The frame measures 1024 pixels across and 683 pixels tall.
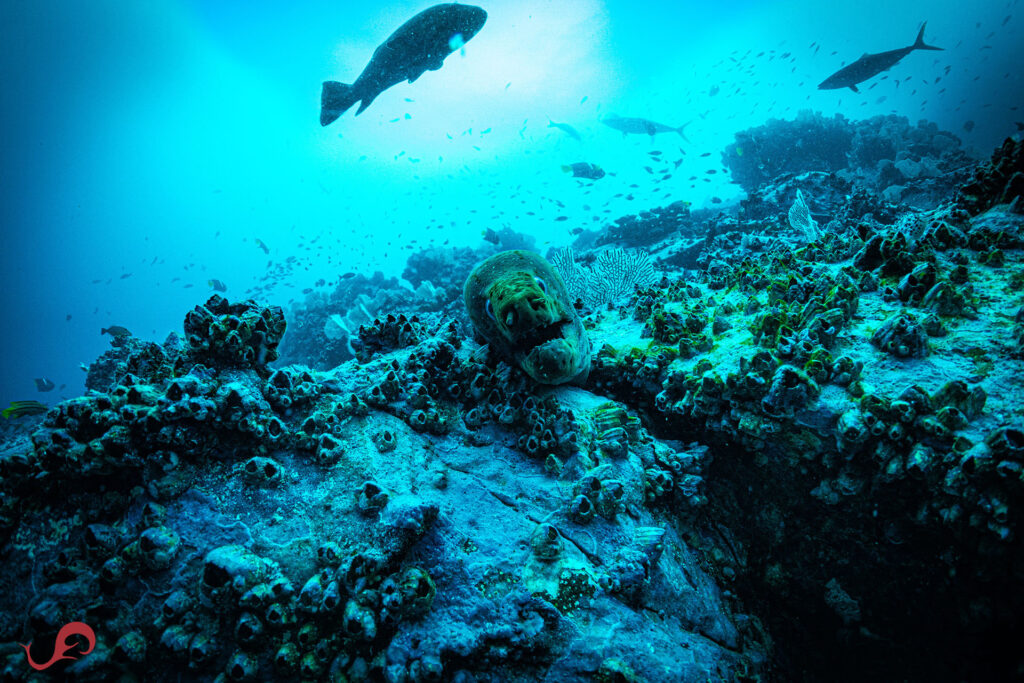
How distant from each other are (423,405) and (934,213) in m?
5.88

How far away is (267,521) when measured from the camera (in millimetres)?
1970

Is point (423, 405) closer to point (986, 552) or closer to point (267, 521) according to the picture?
point (267, 521)

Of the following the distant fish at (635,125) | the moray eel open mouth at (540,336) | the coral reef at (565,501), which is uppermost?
the distant fish at (635,125)

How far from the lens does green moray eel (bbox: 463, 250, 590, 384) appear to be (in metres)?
2.67

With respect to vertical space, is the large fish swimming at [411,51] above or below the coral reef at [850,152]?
above

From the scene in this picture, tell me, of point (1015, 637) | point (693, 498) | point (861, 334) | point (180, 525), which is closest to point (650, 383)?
point (693, 498)

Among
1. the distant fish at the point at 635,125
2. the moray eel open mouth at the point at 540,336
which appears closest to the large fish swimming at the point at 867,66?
the distant fish at the point at 635,125

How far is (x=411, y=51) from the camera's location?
7.85 metres

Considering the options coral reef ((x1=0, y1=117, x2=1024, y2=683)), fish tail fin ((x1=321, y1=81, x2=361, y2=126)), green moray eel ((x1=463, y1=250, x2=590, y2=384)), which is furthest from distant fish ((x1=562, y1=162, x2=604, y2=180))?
green moray eel ((x1=463, y1=250, x2=590, y2=384))

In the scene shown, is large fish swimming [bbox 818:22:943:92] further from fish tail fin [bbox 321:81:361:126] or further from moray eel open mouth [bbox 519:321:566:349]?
moray eel open mouth [bbox 519:321:566:349]

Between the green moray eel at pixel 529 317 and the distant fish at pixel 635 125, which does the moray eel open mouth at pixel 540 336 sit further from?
the distant fish at pixel 635 125

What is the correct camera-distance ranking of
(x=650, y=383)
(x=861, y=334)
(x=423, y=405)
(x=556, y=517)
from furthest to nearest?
(x=650, y=383) → (x=423, y=405) → (x=861, y=334) → (x=556, y=517)

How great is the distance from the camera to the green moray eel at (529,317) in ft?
8.75

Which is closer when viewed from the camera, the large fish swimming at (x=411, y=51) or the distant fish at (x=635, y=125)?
the large fish swimming at (x=411, y=51)
